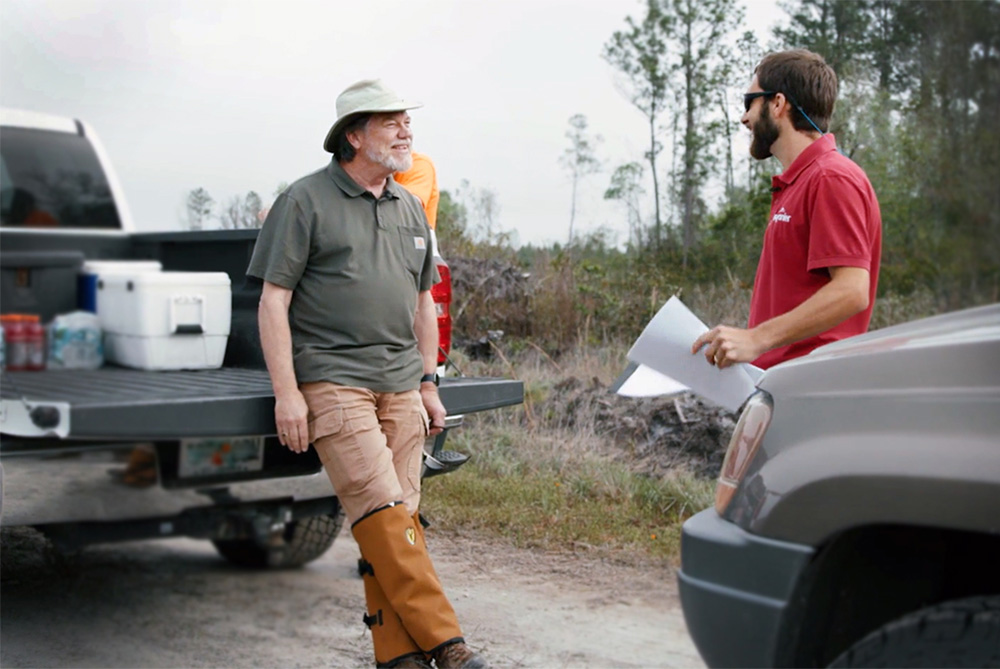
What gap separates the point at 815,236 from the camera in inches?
125

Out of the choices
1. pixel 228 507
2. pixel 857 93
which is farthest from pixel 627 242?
pixel 228 507

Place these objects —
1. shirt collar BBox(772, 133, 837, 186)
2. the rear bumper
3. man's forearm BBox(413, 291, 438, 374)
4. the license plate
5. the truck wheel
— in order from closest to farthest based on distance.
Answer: the truck wheel, the rear bumper, the license plate, shirt collar BBox(772, 133, 837, 186), man's forearm BBox(413, 291, 438, 374)

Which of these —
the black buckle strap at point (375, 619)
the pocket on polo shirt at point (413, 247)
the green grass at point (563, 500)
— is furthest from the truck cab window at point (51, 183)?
the green grass at point (563, 500)

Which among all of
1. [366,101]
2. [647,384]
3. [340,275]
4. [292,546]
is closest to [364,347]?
[340,275]

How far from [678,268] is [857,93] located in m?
2.06

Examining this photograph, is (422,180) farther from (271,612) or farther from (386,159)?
(271,612)

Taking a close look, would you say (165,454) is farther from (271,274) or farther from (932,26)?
(932,26)

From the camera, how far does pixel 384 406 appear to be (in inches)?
147

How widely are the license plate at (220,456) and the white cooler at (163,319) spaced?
21 cm

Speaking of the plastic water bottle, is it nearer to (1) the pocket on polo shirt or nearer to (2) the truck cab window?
(2) the truck cab window

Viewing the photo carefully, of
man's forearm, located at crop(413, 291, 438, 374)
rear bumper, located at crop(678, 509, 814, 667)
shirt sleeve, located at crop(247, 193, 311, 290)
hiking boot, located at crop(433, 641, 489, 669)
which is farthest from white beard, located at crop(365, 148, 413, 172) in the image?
rear bumper, located at crop(678, 509, 814, 667)

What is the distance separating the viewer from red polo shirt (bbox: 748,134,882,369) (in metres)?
3.13

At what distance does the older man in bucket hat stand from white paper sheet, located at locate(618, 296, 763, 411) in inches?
32.3

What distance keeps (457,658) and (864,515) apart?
170 centimetres
